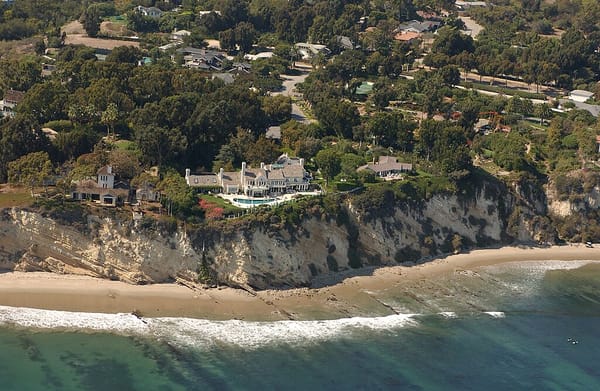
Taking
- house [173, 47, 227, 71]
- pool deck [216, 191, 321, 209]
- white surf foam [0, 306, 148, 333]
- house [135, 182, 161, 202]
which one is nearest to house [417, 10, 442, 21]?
house [173, 47, 227, 71]

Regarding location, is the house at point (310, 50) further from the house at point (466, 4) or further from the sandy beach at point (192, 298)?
the sandy beach at point (192, 298)

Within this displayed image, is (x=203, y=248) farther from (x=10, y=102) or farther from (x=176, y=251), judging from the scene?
(x=10, y=102)

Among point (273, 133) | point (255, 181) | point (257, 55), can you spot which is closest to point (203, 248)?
point (255, 181)

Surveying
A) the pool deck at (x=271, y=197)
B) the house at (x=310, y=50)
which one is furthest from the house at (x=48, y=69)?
the pool deck at (x=271, y=197)

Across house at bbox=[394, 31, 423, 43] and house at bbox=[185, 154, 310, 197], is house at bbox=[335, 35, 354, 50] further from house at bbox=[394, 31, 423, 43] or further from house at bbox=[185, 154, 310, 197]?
house at bbox=[185, 154, 310, 197]

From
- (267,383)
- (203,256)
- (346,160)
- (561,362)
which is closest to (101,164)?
(203,256)

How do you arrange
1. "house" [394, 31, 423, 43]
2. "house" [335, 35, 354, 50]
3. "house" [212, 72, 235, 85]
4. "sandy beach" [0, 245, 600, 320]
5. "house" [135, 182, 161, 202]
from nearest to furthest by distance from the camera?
"sandy beach" [0, 245, 600, 320], "house" [135, 182, 161, 202], "house" [212, 72, 235, 85], "house" [335, 35, 354, 50], "house" [394, 31, 423, 43]

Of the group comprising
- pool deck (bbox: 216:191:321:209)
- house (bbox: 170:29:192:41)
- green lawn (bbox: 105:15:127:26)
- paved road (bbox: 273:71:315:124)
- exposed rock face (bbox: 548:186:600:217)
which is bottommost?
exposed rock face (bbox: 548:186:600:217)
